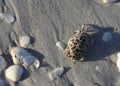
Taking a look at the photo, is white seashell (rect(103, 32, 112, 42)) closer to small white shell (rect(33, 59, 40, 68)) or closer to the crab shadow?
the crab shadow

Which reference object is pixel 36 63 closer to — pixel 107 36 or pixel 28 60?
pixel 28 60

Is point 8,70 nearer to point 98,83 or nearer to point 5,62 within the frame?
point 5,62

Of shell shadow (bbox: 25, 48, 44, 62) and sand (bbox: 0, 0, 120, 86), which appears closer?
sand (bbox: 0, 0, 120, 86)

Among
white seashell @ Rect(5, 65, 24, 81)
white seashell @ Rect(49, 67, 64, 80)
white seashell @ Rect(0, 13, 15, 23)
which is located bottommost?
white seashell @ Rect(49, 67, 64, 80)

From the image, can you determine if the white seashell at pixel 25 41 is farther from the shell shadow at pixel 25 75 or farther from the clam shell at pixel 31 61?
the shell shadow at pixel 25 75

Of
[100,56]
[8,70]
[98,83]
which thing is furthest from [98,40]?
[8,70]

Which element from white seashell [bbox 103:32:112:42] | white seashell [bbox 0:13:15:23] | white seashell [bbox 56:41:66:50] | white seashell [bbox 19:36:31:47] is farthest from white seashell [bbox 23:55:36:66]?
white seashell [bbox 103:32:112:42]
